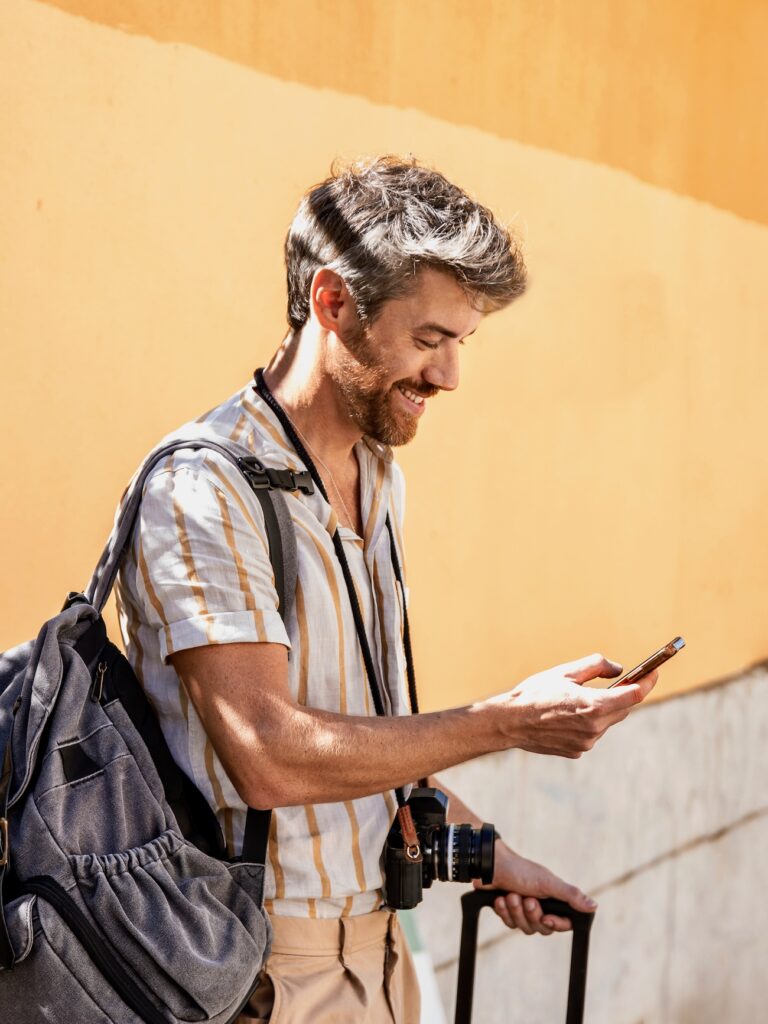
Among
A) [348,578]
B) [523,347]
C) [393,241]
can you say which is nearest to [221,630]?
[348,578]

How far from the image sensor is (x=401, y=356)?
1.91 metres

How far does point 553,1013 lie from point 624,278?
229 centimetres

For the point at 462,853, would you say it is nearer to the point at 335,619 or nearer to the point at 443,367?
the point at 335,619

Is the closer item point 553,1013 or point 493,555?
point 493,555

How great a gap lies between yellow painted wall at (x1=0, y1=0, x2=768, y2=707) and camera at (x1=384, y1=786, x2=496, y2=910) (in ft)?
3.01

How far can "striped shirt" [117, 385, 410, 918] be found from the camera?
162 cm

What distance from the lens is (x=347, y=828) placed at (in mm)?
1812

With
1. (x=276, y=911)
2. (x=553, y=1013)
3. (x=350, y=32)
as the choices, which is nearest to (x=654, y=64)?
(x=350, y=32)

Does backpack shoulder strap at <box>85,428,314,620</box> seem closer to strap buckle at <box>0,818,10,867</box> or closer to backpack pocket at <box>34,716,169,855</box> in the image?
backpack pocket at <box>34,716,169,855</box>

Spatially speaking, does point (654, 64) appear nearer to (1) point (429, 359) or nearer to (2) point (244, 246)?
(2) point (244, 246)

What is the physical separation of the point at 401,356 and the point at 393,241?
0.16 metres

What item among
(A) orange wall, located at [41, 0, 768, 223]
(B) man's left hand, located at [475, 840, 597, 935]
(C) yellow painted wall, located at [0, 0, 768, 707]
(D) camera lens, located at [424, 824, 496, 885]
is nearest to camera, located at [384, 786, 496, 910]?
(D) camera lens, located at [424, 824, 496, 885]

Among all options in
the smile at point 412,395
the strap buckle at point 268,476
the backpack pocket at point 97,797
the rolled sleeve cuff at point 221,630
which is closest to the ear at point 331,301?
the smile at point 412,395

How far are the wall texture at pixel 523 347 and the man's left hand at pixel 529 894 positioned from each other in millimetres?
985
